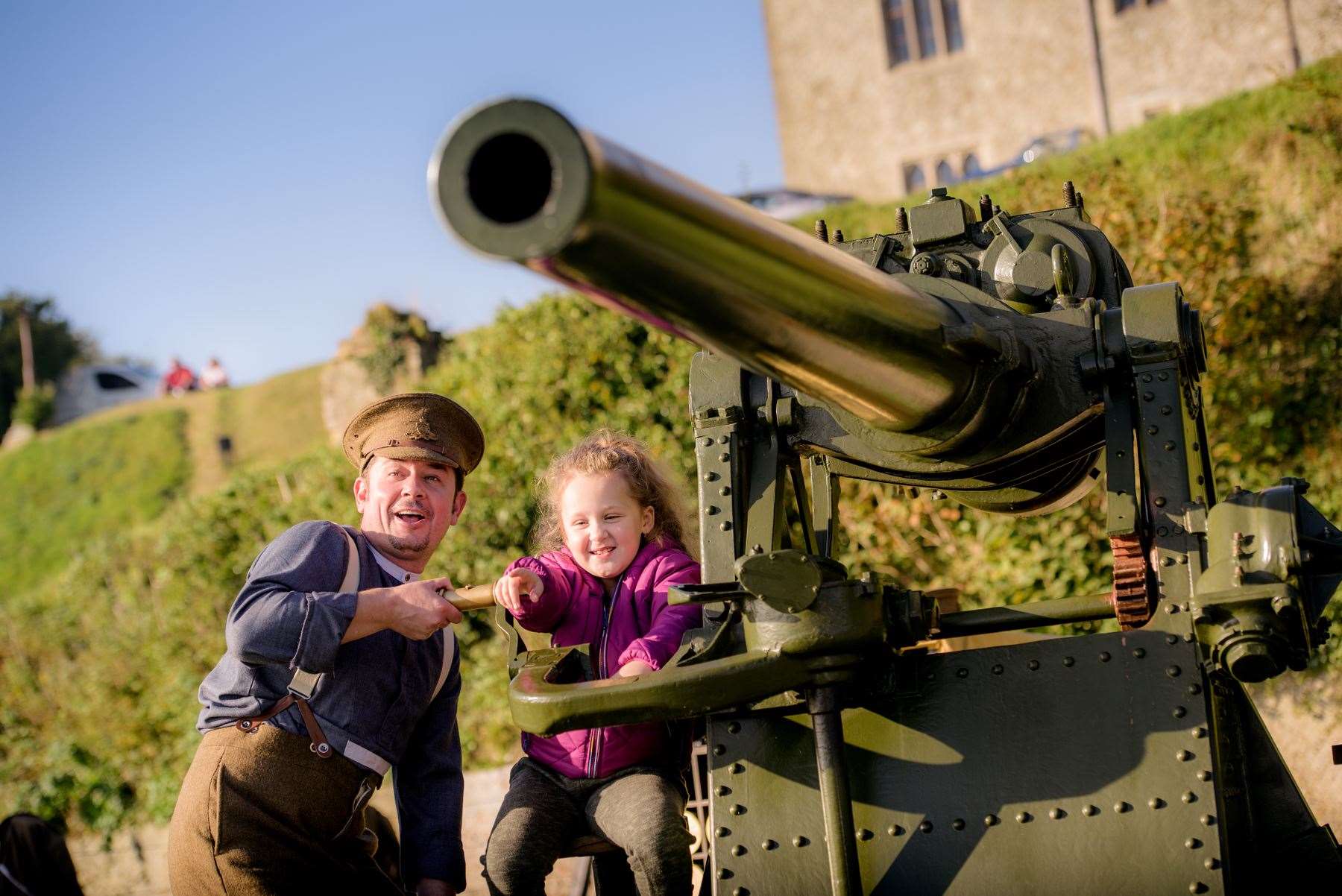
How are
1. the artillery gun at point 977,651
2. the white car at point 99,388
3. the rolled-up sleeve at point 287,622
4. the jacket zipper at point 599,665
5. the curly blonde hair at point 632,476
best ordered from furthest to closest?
the white car at point 99,388
the curly blonde hair at point 632,476
the jacket zipper at point 599,665
the rolled-up sleeve at point 287,622
the artillery gun at point 977,651

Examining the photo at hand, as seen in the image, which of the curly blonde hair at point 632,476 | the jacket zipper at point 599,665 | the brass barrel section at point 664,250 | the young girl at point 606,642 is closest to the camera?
the brass barrel section at point 664,250

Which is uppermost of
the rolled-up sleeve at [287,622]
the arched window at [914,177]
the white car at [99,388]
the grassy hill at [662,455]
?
the white car at [99,388]

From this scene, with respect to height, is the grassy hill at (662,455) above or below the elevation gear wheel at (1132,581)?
above

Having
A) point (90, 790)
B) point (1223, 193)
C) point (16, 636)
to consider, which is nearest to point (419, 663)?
point (1223, 193)

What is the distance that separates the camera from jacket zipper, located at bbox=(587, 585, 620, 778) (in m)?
3.57

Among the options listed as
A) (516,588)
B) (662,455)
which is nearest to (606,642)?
(516,588)

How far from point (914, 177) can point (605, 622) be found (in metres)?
28.5

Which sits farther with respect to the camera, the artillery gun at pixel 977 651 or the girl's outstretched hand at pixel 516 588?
the girl's outstretched hand at pixel 516 588

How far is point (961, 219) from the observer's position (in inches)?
149

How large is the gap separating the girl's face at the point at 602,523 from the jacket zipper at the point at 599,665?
79mm

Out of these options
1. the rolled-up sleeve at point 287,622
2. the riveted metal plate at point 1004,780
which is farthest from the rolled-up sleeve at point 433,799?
the riveted metal plate at point 1004,780

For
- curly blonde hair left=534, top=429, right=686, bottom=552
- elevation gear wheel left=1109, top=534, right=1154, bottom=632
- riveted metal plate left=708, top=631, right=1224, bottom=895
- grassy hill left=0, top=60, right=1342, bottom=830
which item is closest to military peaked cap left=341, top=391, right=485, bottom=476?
curly blonde hair left=534, top=429, right=686, bottom=552

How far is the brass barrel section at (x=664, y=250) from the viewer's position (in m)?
1.98

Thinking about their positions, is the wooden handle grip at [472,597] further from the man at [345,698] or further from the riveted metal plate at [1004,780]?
the riveted metal plate at [1004,780]
